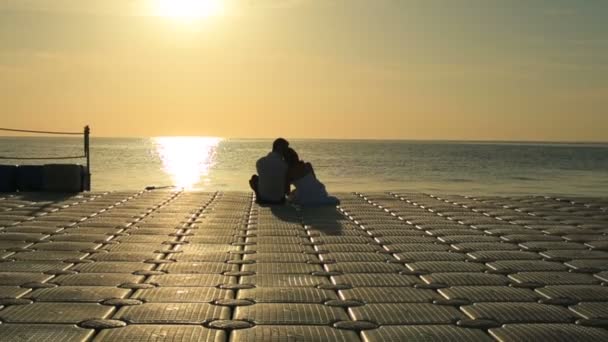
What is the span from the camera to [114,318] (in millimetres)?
4898

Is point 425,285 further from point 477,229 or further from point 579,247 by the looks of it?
point 477,229

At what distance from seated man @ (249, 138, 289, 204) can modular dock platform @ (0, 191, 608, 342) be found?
0.86 meters

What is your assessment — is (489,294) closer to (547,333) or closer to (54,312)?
(547,333)

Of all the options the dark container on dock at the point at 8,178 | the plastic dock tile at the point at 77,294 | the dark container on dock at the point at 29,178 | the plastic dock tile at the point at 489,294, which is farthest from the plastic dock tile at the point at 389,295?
the dark container on dock at the point at 8,178

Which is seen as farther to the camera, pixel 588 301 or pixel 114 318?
pixel 588 301

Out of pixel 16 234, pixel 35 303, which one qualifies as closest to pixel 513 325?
pixel 35 303

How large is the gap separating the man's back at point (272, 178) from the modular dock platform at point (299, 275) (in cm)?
86

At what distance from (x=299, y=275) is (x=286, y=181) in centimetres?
618

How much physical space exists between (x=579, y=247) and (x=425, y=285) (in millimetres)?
3026

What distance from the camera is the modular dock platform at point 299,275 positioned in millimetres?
4723

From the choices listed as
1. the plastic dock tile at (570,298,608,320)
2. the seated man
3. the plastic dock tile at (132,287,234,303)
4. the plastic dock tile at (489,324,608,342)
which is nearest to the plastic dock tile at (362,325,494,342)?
the plastic dock tile at (489,324,608,342)

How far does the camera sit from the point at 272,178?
12.6 m

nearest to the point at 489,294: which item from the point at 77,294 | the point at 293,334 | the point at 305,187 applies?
the point at 293,334

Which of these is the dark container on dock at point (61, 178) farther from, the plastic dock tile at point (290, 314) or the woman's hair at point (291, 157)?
the plastic dock tile at point (290, 314)
